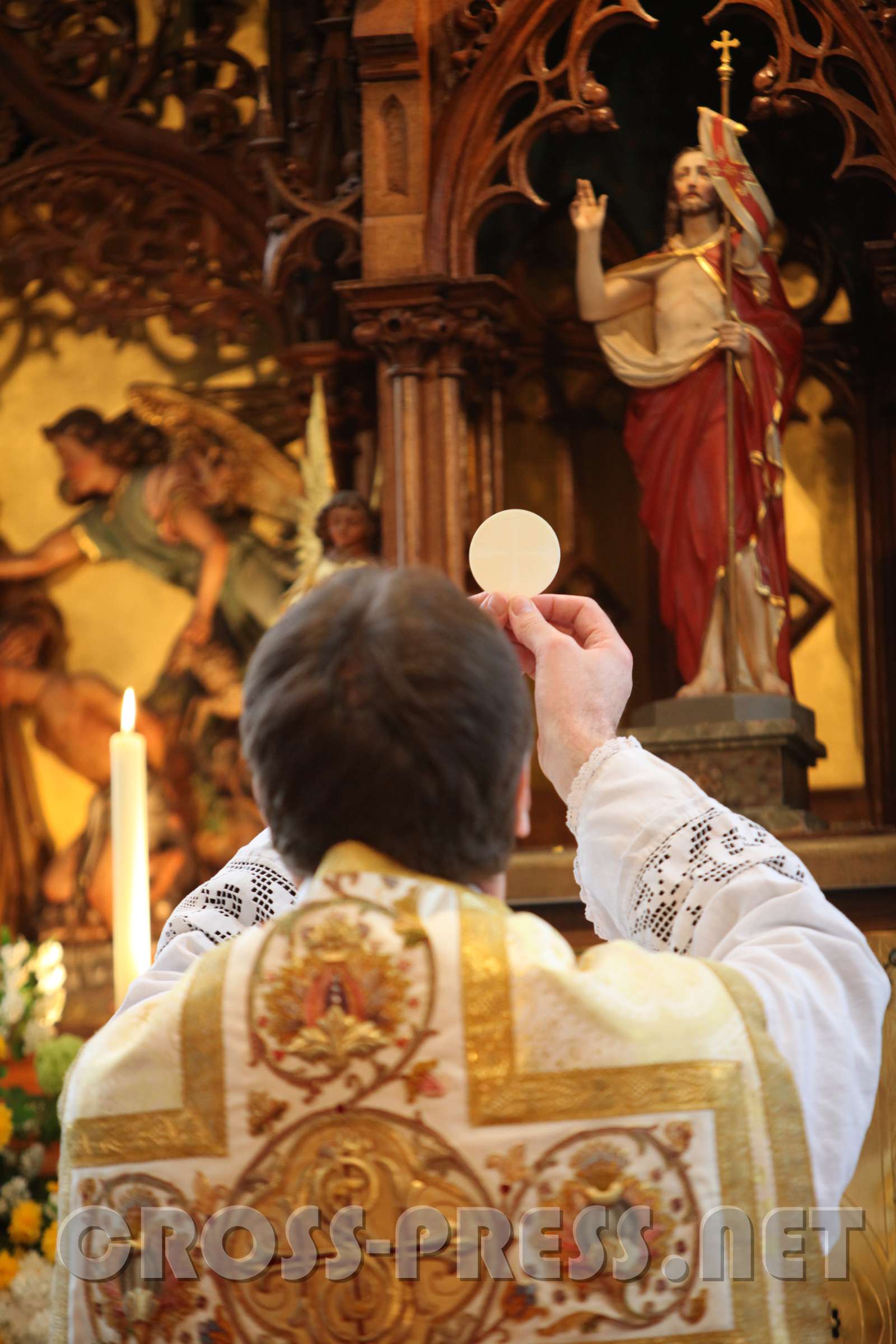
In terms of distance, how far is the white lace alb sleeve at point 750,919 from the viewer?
54.5 inches

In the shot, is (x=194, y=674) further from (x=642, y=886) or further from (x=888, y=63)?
(x=642, y=886)

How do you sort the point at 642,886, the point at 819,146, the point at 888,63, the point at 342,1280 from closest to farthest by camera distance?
the point at 342,1280 < the point at 642,886 < the point at 888,63 < the point at 819,146

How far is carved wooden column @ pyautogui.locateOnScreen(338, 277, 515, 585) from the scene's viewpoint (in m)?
4.25

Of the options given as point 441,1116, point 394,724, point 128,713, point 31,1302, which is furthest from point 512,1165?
point 31,1302

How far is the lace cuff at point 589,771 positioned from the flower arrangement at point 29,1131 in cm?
169

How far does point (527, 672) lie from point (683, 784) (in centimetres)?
20

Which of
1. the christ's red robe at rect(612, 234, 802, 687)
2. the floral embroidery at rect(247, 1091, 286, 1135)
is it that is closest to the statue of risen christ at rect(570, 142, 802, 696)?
the christ's red robe at rect(612, 234, 802, 687)

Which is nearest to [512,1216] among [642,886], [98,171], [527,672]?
[642,886]

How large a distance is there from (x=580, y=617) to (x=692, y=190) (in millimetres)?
2743

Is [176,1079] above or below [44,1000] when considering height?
below

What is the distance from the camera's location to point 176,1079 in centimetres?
131

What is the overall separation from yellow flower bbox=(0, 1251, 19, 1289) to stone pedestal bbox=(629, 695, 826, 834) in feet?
5.42

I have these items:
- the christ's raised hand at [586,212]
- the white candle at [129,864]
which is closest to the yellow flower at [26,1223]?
the white candle at [129,864]

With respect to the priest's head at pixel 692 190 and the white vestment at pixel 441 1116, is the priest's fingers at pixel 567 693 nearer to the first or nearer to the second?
the white vestment at pixel 441 1116
